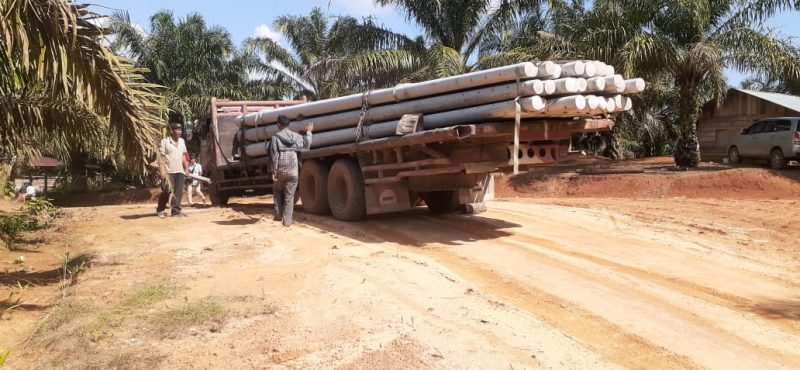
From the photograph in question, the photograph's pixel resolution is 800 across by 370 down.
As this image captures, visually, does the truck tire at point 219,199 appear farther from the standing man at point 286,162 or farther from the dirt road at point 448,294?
the standing man at point 286,162

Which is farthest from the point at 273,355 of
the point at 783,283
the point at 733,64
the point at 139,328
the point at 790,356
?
the point at 733,64

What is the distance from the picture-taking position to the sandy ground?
4.45 m

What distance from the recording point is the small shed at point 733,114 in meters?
23.5

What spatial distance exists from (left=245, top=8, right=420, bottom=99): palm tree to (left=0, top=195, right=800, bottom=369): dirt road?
510 inches

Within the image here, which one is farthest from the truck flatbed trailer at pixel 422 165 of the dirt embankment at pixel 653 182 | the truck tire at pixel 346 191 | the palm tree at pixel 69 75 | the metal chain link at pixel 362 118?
the dirt embankment at pixel 653 182

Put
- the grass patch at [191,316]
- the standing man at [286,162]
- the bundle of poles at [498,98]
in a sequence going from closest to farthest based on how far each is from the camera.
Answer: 1. the grass patch at [191,316]
2. the bundle of poles at [498,98]
3. the standing man at [286,162]

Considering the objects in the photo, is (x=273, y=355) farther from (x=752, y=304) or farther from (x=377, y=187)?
(x=377, y=187)

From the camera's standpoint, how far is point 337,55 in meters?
26.4

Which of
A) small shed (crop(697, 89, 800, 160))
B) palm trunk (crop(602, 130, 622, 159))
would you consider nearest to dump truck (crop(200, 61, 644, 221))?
palm trunk (crop(602, 130, 622, 159))

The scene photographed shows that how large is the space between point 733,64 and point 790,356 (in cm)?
1471

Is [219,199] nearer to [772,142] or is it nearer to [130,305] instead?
[130,305]

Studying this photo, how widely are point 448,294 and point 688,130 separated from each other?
604 inches

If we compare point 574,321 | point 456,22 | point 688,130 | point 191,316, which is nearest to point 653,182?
point 688,130

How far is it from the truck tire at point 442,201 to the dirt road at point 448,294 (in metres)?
0.71
